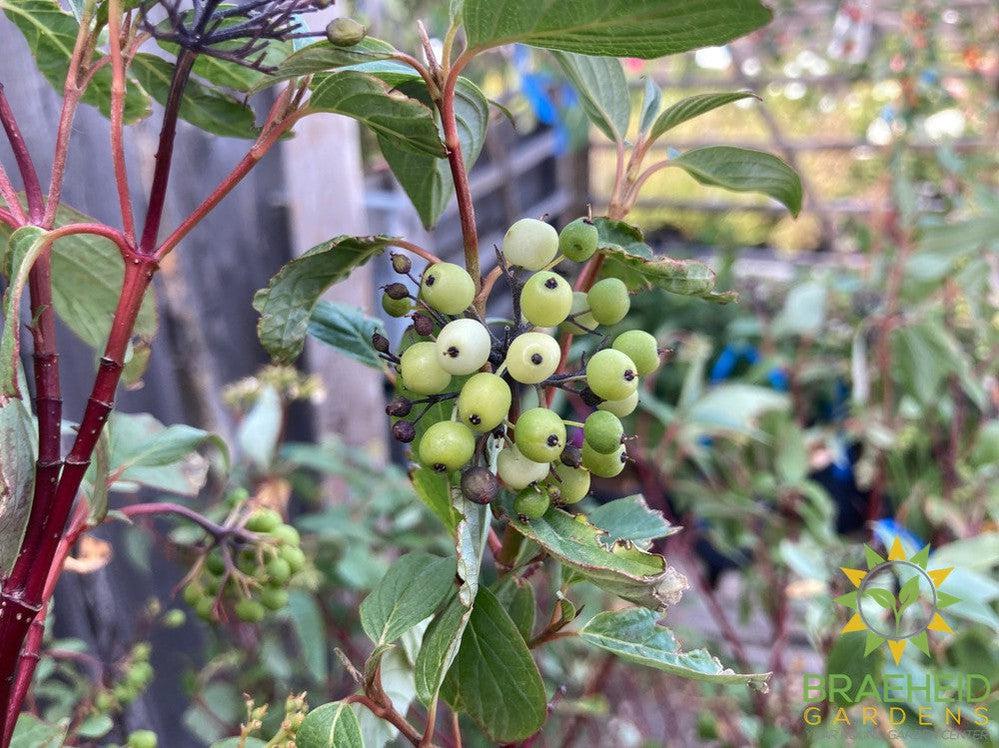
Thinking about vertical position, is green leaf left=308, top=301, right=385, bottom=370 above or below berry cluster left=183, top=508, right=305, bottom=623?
above

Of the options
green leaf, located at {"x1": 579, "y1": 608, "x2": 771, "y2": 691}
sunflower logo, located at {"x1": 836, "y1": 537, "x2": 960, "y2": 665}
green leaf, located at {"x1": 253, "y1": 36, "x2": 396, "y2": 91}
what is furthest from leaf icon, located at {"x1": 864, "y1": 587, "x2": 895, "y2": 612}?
green leaf, located at {"x1": 253, "y1": 36, "x2": 396, "y2": 91}

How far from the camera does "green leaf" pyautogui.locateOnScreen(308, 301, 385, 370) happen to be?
0.45m

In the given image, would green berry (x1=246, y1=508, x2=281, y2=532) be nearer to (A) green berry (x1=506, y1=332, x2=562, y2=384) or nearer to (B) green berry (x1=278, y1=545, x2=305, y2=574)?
(B) green berry (x1=278, y1=545, x2=305, y2=574)

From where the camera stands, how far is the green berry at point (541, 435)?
32 centimetres

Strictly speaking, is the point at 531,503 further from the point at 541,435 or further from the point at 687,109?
the point at 687,109

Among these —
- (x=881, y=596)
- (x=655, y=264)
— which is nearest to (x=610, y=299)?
(x=655, y=264)

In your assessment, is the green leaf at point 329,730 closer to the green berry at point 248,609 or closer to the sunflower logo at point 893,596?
the green berry at point 248,609

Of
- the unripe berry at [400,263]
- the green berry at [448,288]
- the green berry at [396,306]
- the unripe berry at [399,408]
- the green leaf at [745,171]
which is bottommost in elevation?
the unripe berry at [399,408]

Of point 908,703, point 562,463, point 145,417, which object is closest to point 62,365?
point 145,417

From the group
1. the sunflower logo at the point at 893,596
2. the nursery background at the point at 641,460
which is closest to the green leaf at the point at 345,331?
the nursery background at the point at 641,460

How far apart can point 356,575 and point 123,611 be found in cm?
38

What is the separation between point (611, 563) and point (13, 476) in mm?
224

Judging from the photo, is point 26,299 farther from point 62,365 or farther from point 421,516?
point 421,516

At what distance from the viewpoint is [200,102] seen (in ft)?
1.39
